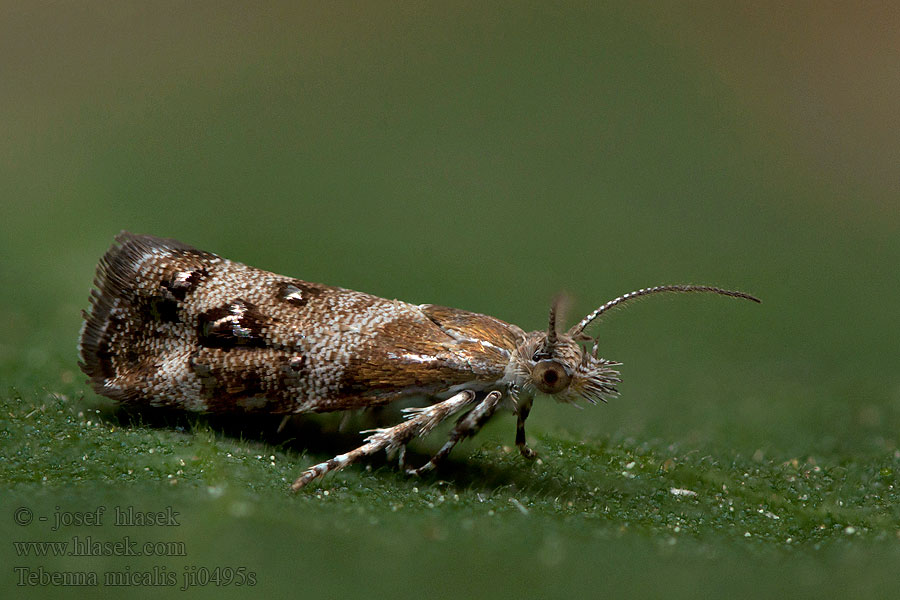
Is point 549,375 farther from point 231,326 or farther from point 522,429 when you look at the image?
point 231,326

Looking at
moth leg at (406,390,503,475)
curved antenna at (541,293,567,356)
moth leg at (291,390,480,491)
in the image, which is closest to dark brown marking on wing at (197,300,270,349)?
moth leg at (291,390,480,491)

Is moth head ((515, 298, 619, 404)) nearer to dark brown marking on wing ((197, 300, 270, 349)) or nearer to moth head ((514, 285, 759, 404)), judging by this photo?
moth head ((514, 285, 759, 404))

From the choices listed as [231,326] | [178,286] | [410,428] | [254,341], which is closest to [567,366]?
A: [410,428]

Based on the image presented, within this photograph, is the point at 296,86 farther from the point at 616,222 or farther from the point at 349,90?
the point at 616,222

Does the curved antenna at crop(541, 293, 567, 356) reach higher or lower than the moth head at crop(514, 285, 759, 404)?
higher

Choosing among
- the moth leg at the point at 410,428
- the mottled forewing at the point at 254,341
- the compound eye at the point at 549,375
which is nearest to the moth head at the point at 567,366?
the compound eye at the point at 549,375

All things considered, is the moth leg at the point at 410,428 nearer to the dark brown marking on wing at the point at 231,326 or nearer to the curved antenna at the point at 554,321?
the curved antenna at the point at 554,321

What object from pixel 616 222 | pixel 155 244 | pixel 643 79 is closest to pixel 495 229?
pixel 616 222
